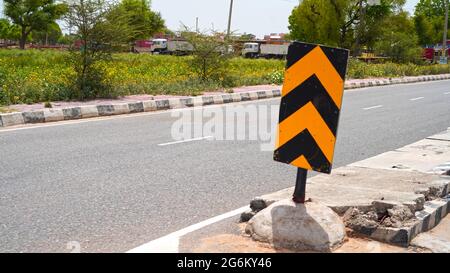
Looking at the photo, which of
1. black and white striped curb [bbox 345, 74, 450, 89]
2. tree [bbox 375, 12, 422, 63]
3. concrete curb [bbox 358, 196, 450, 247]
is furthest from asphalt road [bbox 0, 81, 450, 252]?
tree [bbox 375, 12, 422, 63]

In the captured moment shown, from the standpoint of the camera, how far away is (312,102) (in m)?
4.16

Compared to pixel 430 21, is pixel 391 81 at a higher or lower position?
lower

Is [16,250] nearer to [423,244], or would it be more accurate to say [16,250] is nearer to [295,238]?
[295,238]

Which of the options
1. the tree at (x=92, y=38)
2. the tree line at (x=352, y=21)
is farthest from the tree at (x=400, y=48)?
the tree at (x=92, y=38)

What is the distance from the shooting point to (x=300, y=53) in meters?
4.16

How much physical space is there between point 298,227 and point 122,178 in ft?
8.74

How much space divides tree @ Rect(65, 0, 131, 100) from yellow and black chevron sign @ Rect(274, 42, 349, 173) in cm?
996

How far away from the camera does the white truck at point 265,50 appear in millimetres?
72812

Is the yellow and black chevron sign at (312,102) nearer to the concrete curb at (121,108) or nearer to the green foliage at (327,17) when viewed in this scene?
the concrete curb at (121,108)

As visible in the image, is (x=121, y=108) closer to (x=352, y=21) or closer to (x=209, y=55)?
(x=209, y=55)

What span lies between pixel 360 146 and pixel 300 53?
4987 mm

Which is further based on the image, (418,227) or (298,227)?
(418,227)

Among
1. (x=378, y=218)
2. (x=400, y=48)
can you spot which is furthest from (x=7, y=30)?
(x=378, y=218)

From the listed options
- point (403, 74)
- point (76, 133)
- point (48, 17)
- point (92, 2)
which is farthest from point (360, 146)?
point (48, 17)
